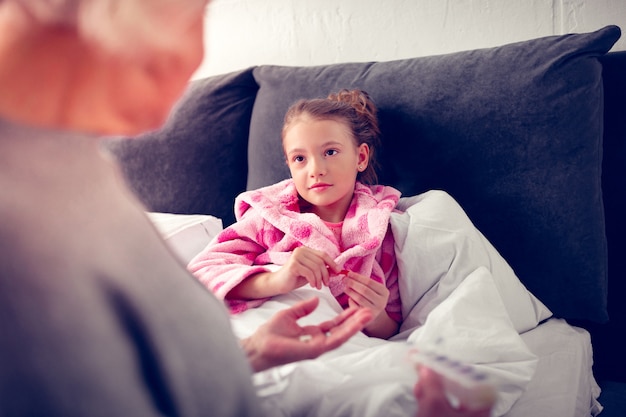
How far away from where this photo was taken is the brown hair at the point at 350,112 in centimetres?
116

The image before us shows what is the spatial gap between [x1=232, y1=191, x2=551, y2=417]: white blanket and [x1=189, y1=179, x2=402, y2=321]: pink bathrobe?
0.04 metres

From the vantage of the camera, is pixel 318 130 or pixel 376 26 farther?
pixel 376 26

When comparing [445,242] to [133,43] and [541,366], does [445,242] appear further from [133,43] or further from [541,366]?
[133,43]

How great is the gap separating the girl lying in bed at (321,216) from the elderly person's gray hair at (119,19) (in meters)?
0.77

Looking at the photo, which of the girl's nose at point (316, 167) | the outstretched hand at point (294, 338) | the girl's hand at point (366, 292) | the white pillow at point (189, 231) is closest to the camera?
the outstretched hand at point (294, 338)

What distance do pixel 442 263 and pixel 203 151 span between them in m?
0.73

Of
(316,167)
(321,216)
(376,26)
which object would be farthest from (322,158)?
(376,26)

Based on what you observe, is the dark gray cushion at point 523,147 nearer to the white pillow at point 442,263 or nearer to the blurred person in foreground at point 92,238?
the white pillow at point 442,263

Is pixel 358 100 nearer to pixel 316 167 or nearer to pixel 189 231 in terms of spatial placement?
pixel 316 167

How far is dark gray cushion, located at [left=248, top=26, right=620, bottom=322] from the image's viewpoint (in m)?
1.03

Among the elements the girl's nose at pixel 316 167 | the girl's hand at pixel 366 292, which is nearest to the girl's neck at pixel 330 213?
the girl's nose at pixel 316 167

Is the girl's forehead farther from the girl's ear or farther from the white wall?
the white wall

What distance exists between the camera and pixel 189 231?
126 cm

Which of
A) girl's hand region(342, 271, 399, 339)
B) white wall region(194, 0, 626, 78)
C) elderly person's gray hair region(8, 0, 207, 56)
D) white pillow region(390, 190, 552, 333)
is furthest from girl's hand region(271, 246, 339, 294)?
elderly person's gray hair region(8, 0, 207, 56)
